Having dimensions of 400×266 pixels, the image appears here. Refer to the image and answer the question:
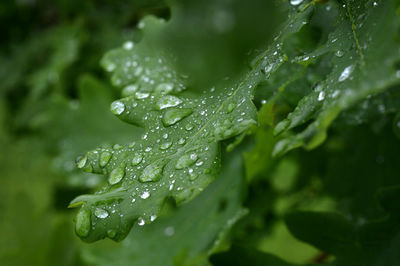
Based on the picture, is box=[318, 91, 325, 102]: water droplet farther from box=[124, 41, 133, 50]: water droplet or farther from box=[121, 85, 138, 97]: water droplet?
box=[124, 41, 133, 50]: water droplet

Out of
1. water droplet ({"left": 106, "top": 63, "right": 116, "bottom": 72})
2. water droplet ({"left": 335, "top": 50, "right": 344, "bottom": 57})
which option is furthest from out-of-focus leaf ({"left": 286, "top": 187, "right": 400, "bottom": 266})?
water droplet ({"left": 106, "top": 63, "right": 116, "bottom": 72})

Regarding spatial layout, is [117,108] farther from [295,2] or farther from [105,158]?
[295,2]

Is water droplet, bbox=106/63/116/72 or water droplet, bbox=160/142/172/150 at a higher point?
water droplet, bbox=160/142/172/150

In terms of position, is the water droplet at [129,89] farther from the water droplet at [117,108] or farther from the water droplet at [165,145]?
the water droplet at [165,145]

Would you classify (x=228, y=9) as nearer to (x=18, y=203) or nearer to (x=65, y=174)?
(x=65, y=174)

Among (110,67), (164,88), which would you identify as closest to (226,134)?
(164,88)

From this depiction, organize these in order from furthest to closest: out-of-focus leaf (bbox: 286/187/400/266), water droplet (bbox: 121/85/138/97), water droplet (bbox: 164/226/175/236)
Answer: water droplet (bbox: 164/226/175/236), water droplet (bbox: 121/85/138/97), out-of-focus leaf (bbox: 286/187/400/266)

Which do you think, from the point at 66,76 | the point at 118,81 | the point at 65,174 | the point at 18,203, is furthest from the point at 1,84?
the point at 118,81

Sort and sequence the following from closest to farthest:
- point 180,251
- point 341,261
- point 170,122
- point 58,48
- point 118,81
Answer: point 170,122 < point 341,261 < point 118,81 < point 180,251 < point 58,48
